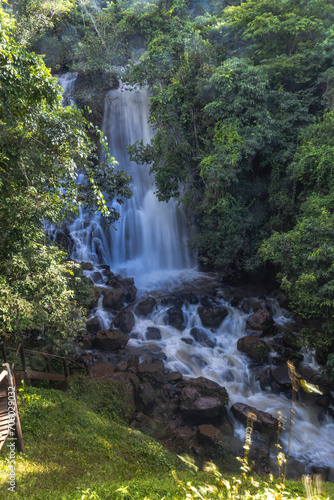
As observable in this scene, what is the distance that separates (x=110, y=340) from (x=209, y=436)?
16.8ft

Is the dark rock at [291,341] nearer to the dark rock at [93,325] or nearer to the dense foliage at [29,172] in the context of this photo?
the dark rock at [93,325]

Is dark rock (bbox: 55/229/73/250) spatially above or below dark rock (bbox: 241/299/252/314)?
above

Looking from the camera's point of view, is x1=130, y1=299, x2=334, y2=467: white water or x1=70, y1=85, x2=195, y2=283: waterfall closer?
x1=130, y1=299, x2=334, y2=467: white water

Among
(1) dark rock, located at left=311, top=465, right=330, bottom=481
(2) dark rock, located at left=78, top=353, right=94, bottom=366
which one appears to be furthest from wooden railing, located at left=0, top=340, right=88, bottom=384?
(1) dark rock, located at left=311, top=465, right=330, bottom=481

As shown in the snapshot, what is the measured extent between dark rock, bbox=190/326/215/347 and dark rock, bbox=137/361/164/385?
9.25 ft

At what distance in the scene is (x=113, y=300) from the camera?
14.0m

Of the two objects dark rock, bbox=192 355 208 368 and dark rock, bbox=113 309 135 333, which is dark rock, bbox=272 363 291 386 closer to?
dark rock, bbox=192 355 208 368

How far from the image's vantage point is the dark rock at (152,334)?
1277 cm

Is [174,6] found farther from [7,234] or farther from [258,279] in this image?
[7,234]

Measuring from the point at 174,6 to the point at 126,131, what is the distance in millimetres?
7480

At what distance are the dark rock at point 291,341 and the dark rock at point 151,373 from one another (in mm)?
4815

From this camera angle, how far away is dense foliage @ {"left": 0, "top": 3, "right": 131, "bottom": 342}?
5.32 metres

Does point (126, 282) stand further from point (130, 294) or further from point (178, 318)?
point (178, 318)

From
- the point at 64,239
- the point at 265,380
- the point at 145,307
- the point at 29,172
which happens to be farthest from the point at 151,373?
the point at 64,239
